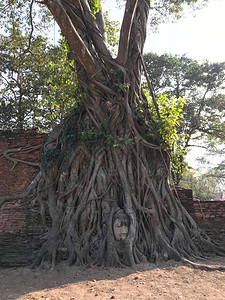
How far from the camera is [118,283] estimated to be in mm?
3160

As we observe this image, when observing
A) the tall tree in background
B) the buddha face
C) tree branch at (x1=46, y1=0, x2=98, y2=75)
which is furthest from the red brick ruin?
tree branch at (x1=46, y1=0, x2=98, y2=75)

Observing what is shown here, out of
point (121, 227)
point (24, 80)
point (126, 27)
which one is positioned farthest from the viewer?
point (24, 80)

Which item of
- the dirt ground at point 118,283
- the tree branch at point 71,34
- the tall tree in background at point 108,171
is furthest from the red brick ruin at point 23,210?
the tree branch at point 71,34

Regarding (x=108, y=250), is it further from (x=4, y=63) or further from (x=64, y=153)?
(x=4, y=63)

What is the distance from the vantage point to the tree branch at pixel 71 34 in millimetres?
4234

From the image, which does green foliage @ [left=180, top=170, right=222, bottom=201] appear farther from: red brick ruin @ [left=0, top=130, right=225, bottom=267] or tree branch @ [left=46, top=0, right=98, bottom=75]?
tree branch @ [left=46, top=0, right=98, bottom=75]

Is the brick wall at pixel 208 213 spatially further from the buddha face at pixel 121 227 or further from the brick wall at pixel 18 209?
the brick wall at pixel 18 209

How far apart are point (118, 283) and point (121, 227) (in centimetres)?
108

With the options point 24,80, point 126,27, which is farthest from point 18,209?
point 24,80

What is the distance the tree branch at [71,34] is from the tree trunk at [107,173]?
0.02 meters

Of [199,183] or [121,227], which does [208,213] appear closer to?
[121,227]

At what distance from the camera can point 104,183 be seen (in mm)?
4789

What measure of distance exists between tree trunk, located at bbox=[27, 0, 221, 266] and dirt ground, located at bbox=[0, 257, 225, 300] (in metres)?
0.30

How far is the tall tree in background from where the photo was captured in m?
4.22
